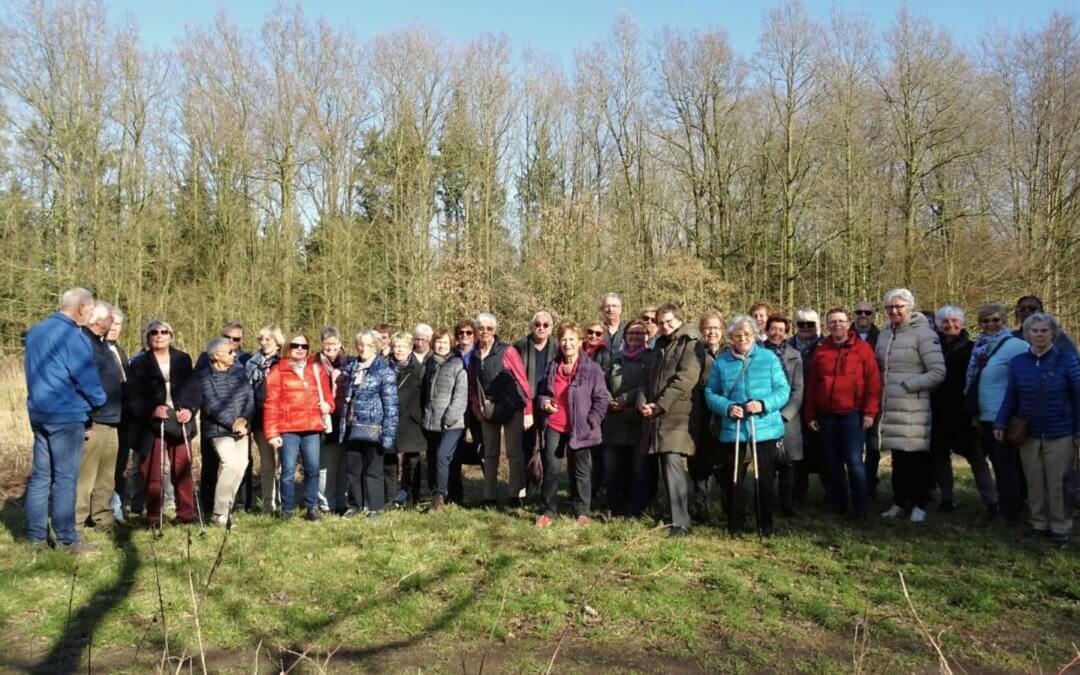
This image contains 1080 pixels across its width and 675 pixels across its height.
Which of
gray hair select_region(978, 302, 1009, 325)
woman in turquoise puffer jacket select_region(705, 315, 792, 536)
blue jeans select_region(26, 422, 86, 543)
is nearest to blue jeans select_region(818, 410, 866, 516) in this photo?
woman in turquoise puffer jacket select_region(705, 315, 792, 536)

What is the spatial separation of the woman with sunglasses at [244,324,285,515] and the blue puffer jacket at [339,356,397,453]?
76 cm

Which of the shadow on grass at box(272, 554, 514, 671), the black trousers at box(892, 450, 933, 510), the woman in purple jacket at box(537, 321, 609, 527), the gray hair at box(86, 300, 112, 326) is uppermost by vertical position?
the gray hair at box(86, 300, 112, 326)

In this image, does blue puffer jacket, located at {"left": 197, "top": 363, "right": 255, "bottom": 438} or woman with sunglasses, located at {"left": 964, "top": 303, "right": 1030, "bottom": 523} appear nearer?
woman with sunglasses, located at {"left": 964, "top": 303, "right": 1030, "bottom": 523}

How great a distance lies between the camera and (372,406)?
23.3ft

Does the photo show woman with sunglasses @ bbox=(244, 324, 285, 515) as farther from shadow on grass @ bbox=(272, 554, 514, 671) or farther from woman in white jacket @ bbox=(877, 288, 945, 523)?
woman in white jacket @ bbox=(877, 288, 945, 523)

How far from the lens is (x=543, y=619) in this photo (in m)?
4.56

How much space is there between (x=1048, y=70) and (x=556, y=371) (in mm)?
20733

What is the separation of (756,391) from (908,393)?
1.51m

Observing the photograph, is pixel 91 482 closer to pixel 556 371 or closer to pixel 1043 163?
pixel 556 371

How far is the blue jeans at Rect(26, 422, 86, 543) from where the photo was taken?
5754 millimetres

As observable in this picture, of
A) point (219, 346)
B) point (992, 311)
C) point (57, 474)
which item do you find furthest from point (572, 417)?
point (57, 474)

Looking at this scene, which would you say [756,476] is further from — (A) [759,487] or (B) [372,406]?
(B) [372,406]

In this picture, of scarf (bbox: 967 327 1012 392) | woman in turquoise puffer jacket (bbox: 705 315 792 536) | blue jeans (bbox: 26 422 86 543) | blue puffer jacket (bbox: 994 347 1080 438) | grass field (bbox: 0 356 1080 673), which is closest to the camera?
grass field (bbox: 0 356 1080 673)

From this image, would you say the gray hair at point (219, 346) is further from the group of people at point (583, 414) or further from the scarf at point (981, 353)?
the scarf at point (981, 353)
